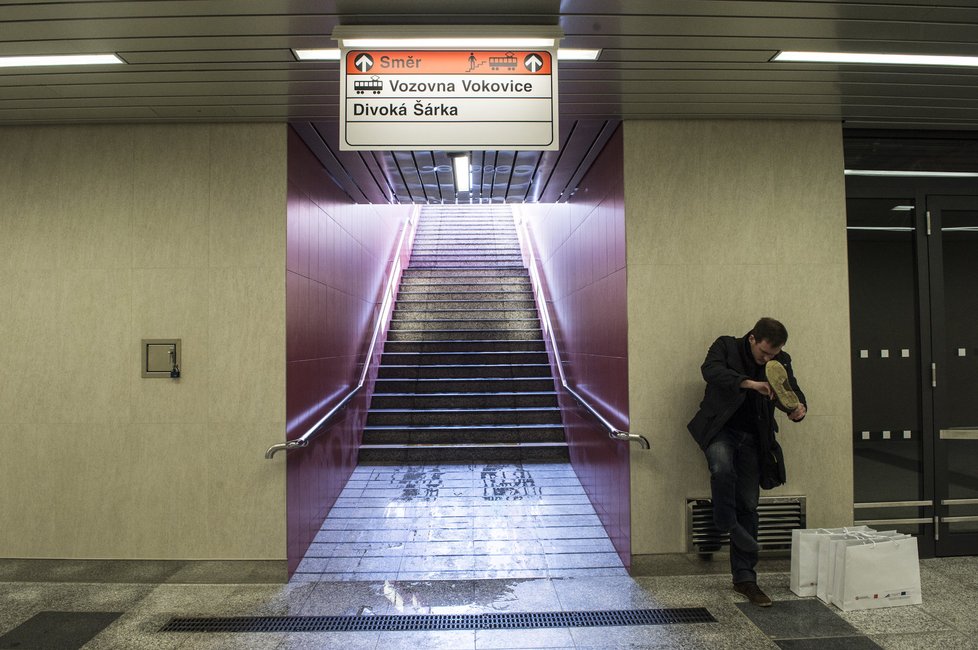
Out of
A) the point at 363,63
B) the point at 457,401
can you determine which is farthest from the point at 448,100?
the point at 457,401

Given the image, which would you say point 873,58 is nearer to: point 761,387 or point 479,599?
point 761,387

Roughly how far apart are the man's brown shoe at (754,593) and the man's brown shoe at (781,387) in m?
1.07

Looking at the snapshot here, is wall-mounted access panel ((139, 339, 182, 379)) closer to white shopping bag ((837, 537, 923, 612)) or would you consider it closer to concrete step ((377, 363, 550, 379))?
concrete step ((377, 363, 550, 379))

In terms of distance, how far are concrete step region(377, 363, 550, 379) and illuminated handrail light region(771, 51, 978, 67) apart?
5.37 metres

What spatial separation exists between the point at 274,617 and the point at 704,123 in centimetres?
408

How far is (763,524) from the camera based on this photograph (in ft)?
13.2

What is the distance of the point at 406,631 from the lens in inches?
128

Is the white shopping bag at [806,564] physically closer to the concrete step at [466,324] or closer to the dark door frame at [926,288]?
the dark door frame at [926,288]

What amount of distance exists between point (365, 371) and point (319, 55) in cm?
420

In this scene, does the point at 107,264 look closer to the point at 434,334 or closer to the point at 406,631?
the point at 406,631

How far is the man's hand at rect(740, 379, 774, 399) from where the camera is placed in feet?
10.9

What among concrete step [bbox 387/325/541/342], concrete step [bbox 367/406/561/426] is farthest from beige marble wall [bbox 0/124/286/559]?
concrete step [bbox 387/325/541/342]

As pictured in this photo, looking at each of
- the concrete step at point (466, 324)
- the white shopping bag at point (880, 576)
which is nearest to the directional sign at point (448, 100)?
the white shopping bag at point (880, 576)

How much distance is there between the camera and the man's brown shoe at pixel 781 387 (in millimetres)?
3293
